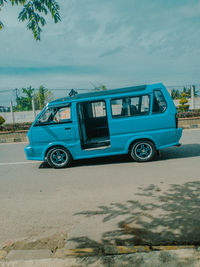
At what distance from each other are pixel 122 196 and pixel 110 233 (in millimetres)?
1239

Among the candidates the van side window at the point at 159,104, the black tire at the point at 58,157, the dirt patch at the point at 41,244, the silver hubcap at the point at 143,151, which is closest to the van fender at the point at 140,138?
the silver hubcap at the point at 143,151

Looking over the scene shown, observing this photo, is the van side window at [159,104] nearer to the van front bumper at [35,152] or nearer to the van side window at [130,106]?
the van side window at [130,106]

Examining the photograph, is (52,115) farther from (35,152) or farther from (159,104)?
(159,104)

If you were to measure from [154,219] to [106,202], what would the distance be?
1.00 m

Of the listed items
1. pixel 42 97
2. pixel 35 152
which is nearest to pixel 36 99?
pixel 42 97

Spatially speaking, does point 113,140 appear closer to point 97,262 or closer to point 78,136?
point 78,136

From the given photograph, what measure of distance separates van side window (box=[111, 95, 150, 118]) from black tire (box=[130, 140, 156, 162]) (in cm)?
89

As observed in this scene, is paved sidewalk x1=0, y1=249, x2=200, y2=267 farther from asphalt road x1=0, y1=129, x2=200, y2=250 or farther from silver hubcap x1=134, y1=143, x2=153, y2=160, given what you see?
silver hubcap x1=134, y1=143, x2=153, y2=160

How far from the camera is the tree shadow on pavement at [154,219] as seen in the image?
2.79 metres

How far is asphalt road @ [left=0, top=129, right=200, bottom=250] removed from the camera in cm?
303

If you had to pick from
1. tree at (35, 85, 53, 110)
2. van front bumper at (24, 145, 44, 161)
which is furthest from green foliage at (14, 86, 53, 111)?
van front bumper at (24, 145, 44, 161)

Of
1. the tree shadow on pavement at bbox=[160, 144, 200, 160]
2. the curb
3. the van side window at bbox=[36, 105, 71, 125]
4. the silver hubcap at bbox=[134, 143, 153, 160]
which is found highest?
the van side window at bbox=[36, 105, 71, 125]

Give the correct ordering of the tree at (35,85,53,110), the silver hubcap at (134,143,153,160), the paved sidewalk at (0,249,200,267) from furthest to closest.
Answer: the tree at (35,85,53,110), the silver hubcap at (134,143,153,160), the paved sidewalk at (0,249,200,267)

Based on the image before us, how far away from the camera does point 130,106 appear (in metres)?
6.54
